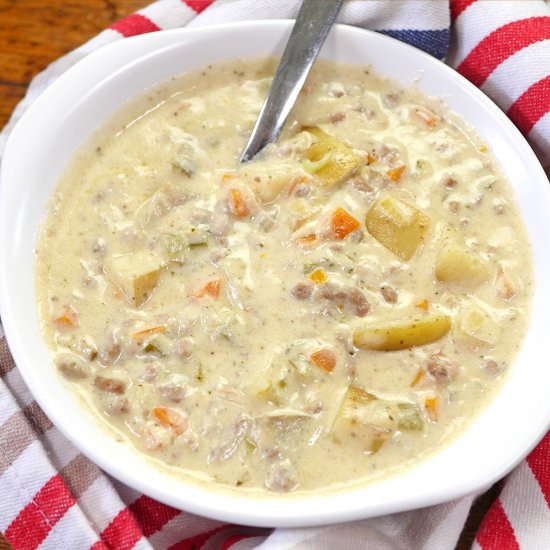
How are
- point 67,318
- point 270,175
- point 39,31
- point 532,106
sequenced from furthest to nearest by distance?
point 39,31 → point 532,106 → point 270,175 → point 67,318

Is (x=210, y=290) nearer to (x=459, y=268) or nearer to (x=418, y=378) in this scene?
(x=418, y=378)

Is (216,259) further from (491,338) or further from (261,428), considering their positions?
(491,338)

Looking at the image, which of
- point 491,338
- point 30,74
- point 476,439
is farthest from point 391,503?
point 30,74

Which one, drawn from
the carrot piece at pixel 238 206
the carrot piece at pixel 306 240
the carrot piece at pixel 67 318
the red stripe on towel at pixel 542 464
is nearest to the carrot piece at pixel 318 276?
the carrot piece at pixel 306 240

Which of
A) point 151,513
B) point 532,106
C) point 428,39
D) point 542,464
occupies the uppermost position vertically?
point 428,39

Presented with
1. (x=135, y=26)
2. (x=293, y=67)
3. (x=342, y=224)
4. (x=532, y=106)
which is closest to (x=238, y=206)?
(x=342, y=224)

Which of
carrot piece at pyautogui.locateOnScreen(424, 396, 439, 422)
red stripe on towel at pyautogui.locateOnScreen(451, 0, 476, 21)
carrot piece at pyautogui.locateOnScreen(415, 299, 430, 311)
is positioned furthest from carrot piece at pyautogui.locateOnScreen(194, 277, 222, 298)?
red stripe on towel at pyautogui.locateOnScreen(451, 0, 476, 21)

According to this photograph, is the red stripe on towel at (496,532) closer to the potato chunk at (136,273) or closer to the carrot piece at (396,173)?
the carrot piece at (396,173)
